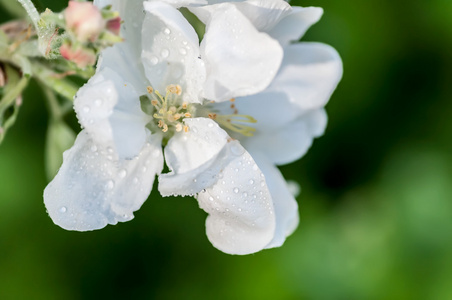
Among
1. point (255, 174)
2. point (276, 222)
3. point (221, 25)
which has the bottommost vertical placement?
point (276, 222)

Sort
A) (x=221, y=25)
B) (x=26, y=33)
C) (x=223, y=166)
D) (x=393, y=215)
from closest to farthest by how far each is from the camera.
Answer: 1. (x=221, y=25)
2. (x=223, y=166)
3. (x=26, y=33)
4. (x=393, y=215)

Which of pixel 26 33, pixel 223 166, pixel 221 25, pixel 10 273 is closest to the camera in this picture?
pixel 221 25

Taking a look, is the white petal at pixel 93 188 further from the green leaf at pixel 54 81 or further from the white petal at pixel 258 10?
the white petal at pixel 258 10

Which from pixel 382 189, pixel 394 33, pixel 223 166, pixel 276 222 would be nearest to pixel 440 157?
pixel 382 189

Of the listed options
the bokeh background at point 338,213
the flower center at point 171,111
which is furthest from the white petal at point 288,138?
the bokeh background at point 338,213

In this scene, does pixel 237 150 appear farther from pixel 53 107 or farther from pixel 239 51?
pixel 53 107

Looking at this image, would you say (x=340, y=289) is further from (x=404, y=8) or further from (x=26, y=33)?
(x=26, y=33)

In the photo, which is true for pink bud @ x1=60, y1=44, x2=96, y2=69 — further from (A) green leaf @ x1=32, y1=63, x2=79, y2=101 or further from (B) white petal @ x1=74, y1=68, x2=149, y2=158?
(A) green leaf @ x1=32, y1=63, x2=79, y2=101
